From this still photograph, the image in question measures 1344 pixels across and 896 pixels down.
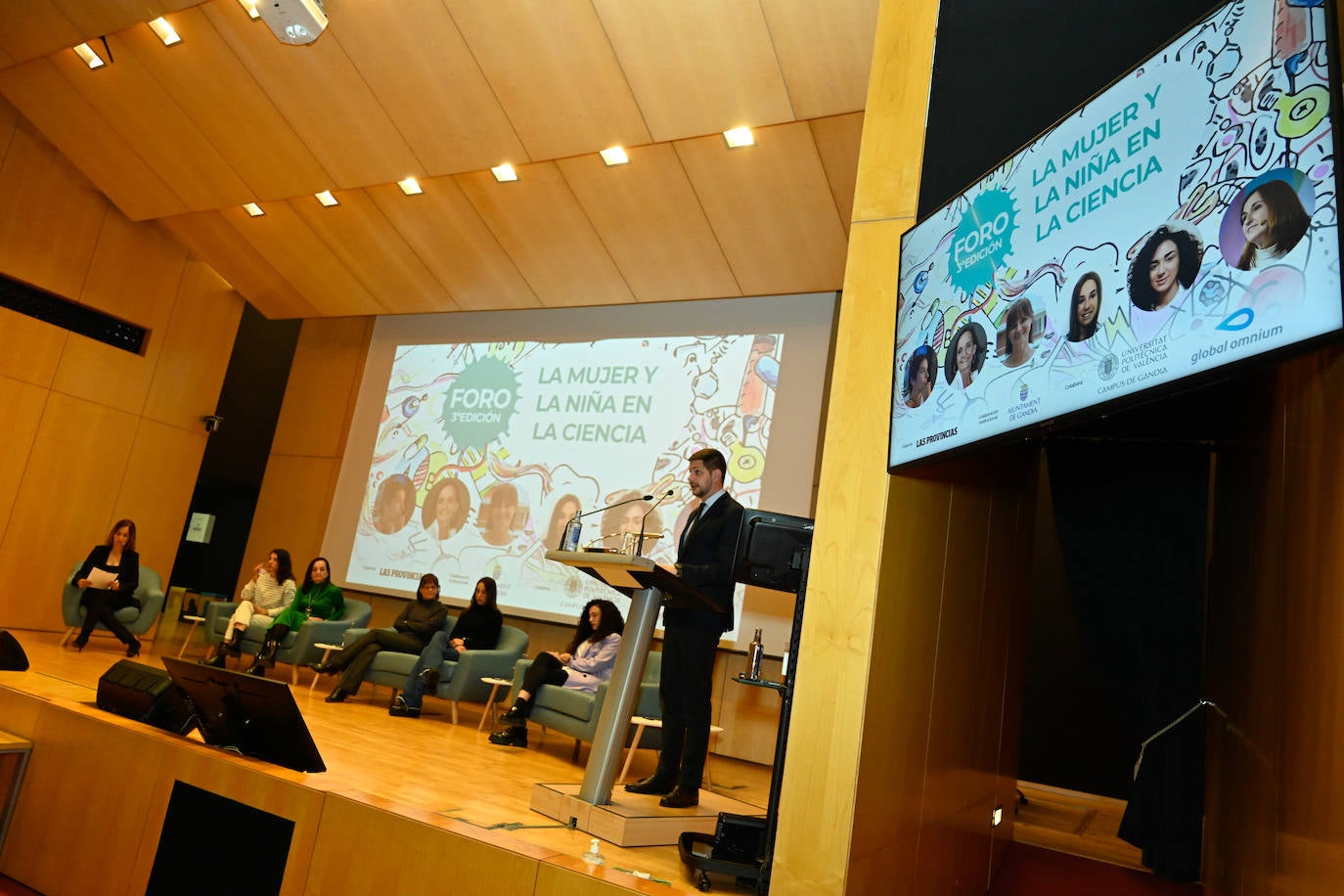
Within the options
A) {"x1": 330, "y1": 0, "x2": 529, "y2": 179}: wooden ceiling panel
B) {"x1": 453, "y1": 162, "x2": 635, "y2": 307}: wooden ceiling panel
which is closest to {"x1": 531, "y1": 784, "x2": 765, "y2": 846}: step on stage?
{"x1": 330, "y1": 0, "x2": 529, "y2": 179}: wooden ceiling panel

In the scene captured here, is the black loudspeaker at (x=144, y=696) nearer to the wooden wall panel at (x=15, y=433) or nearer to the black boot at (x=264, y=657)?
the black boot at (x=264, y=657)

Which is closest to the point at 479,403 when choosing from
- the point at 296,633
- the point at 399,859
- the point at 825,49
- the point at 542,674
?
the point at 296,633

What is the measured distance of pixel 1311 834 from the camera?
A: 4.85ft

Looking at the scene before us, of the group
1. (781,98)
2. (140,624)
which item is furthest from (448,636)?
(781,98)

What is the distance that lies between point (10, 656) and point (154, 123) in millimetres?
4367

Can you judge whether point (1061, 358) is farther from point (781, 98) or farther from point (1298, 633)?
point (781, 98)

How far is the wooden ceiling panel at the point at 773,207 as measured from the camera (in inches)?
215

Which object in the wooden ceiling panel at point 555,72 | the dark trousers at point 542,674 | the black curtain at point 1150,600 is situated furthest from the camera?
the dark trousers at point 542,674

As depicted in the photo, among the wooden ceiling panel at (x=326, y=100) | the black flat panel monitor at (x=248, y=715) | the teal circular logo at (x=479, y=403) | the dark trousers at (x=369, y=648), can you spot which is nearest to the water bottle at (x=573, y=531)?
the black flat panel monitor at (x=248, y=715)

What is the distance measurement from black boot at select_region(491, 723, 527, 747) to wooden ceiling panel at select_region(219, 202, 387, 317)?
4475 millimetres

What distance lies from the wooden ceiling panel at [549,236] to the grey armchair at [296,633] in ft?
9.39

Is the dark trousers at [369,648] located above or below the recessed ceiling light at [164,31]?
below

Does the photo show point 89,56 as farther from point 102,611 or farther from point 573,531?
point 573,531

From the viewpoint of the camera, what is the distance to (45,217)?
24.3ft
